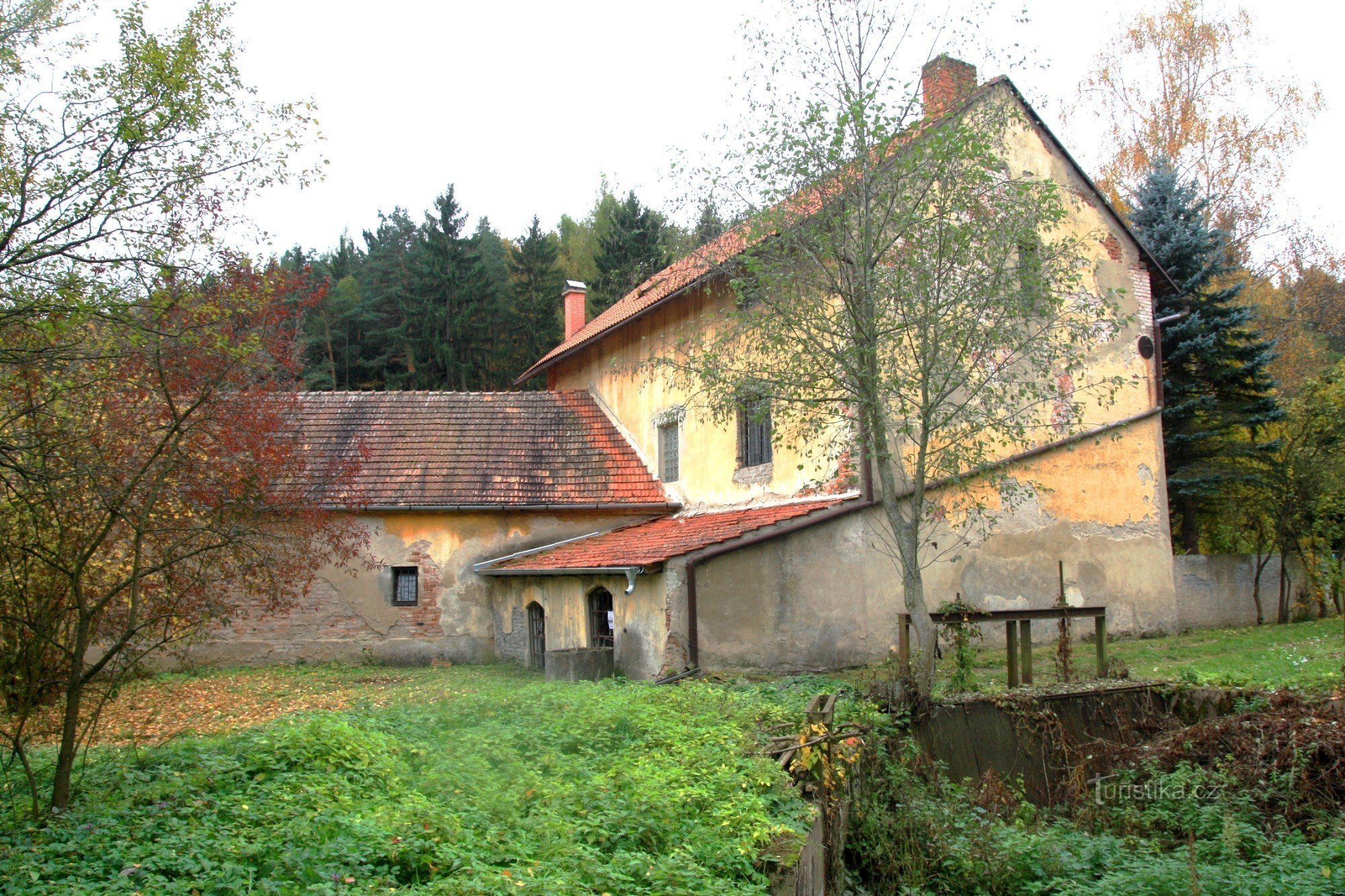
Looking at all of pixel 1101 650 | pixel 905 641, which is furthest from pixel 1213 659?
pixel 905 641

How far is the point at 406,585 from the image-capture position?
18.9 m

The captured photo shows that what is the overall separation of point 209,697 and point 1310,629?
18.3 meters

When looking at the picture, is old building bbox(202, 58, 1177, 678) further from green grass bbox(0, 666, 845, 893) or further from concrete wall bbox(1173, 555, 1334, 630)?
green grass bbox(0, 666, 845, 893)

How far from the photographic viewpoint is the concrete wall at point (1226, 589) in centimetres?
1878

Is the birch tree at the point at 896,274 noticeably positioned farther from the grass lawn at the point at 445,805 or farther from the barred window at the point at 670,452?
the barred window at the point at 670,452

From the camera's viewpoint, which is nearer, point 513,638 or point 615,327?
point 513,638

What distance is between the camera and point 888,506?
37.0 ft

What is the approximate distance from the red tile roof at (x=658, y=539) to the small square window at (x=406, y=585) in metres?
1.66

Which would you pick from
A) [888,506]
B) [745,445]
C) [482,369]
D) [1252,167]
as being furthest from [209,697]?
[1252,167]

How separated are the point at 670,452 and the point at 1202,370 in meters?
11.7

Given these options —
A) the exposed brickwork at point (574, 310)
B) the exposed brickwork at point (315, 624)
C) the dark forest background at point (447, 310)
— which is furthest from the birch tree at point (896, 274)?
the dark forest background at point (447, 310)

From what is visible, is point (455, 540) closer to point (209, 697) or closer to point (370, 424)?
point (370, 424)

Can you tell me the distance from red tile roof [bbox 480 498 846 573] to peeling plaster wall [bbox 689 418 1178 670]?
441mm

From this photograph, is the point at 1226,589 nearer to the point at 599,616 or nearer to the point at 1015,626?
the point at 1015,626
